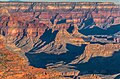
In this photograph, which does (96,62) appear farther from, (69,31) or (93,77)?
(69,31)

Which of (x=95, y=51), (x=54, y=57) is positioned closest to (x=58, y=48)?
Result: (x=54, y=57)

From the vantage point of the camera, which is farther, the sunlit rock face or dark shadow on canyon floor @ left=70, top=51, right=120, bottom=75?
the sunlit rock face

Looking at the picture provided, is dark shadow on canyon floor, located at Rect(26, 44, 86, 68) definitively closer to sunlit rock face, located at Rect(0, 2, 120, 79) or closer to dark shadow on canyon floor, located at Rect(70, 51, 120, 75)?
sunlit rock face, located at Rect(0, 2, 120, 79)

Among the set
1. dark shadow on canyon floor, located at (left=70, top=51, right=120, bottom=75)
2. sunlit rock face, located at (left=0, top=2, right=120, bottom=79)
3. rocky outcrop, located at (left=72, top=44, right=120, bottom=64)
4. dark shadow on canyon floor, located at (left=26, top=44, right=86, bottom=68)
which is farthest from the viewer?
rocky outcrop, located at (left=72, top=44, right=120, bottom=64)

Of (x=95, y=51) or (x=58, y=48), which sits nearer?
(x=95, y=51)

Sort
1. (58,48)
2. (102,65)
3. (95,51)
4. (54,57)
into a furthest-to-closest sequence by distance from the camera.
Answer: (58,48) < (54,57) < (95,51) < (102,65)

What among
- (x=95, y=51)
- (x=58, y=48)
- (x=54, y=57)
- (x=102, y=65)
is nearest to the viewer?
(x=102, y=65)

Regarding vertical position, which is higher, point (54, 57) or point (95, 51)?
point (95, 51)

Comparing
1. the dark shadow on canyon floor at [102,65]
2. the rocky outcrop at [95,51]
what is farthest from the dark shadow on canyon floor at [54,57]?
the dark shadow on canyon floor at [102,65]

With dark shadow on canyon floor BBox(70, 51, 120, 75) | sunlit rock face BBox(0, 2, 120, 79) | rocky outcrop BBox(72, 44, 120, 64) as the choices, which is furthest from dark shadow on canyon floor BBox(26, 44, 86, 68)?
dark shadow on canyon floor BBox(70, 51, 120, 75)

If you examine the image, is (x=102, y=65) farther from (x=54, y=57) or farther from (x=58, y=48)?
(x=58, y=48)

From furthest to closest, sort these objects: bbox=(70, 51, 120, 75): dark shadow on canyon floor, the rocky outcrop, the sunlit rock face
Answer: the rocky outcrop, the sunlit rock face, bbox=(70, 51, 120, 75): dark shadow on canyon floor

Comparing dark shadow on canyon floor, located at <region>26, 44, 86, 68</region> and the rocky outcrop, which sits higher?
the rocky outcrop
